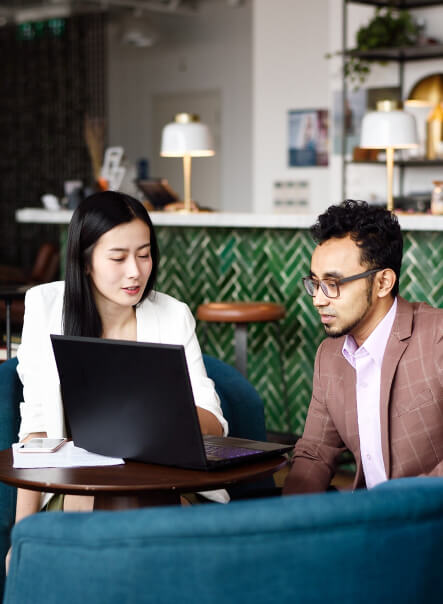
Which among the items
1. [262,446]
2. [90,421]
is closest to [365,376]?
[262,446]

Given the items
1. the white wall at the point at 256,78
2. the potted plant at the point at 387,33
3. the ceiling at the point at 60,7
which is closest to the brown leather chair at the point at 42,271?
the white wall at the point at 256,78

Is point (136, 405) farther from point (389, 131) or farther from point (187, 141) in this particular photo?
point (187, 141)

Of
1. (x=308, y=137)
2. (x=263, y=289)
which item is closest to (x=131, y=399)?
(x=263, y=289)

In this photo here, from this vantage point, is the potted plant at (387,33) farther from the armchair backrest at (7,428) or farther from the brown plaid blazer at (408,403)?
the brown plaid blazer at (408,403)

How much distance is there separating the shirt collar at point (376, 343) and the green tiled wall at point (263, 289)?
281cm

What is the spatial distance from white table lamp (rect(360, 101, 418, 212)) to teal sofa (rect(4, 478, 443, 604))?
3.65m

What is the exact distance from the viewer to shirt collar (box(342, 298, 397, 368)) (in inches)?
81.8

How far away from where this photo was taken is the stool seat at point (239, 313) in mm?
4582

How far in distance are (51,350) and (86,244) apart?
0.98ft

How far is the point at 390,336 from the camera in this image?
2.07m

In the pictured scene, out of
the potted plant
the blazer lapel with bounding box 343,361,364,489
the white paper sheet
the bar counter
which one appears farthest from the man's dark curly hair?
the potted plant

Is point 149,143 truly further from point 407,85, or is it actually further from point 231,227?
point 231,227

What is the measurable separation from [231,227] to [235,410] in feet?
8.64

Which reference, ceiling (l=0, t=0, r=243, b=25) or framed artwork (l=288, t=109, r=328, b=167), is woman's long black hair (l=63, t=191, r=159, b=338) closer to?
framed artwork (l=288, t=109, r=328, b=167)
